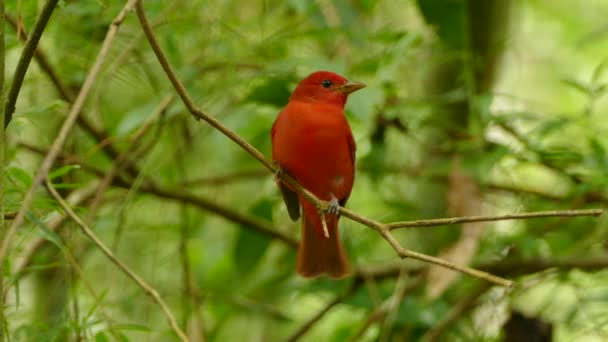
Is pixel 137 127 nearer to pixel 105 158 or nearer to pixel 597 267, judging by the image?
pixel 105 158

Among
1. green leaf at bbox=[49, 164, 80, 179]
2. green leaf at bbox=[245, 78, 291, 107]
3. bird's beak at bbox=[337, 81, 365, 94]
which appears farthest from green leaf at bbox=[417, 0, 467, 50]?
green leaf at bbox=[49, 164, 80, 179]

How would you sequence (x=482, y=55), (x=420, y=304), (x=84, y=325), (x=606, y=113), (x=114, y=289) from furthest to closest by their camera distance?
(x=606, y=113)
(x=114, y=289)
(x=482, y=55)
(x=420, y=304)
(x=84, y=325)

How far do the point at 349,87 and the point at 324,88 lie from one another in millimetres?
192

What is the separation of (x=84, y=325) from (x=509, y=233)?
2079 mm

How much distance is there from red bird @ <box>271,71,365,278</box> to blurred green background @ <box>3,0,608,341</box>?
128mm

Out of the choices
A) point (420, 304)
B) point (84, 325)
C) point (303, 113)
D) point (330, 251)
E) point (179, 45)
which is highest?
point (179, 45)

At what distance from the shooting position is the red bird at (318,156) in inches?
132

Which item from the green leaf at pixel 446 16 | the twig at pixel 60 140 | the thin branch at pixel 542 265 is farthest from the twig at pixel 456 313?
the twig at pixel 60 140

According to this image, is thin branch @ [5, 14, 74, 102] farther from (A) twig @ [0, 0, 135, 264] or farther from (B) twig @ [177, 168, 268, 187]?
(A) twig @ [0, 0, 135, 264]

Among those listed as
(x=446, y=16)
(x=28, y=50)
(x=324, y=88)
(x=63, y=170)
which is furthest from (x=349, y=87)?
(x=28, y=50)

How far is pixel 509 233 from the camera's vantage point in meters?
3.73

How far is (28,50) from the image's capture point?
1.78m

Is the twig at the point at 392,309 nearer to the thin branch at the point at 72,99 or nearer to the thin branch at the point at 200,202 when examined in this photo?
the thin branch at the point at 200,202

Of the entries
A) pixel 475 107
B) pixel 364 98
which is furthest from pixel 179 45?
pixel 475 107
